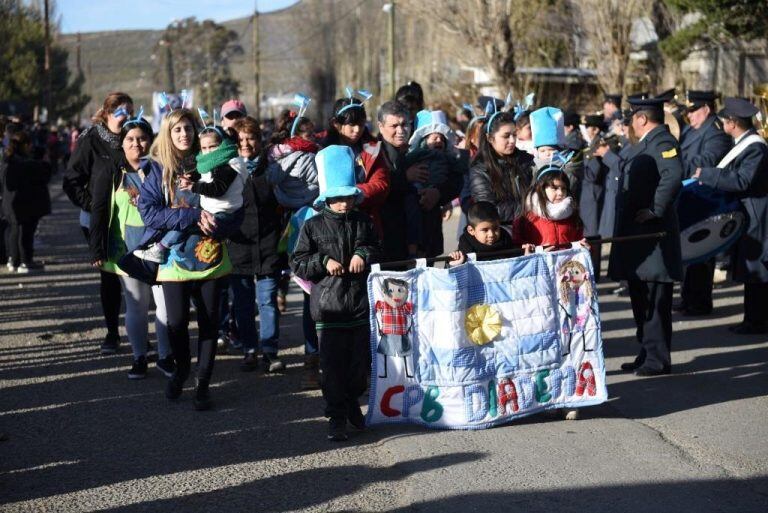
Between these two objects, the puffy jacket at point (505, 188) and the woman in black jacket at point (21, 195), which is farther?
the woman in black jacket at point (21, 195)

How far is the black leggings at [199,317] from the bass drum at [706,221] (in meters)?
4.17

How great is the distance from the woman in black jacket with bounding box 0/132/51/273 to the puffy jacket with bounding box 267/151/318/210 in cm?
730

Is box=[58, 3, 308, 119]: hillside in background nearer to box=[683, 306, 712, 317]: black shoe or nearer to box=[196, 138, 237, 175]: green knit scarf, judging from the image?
box=[683, 306, 712, 317]: black shoe

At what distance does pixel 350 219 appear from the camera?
6.64m

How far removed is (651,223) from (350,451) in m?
3.07

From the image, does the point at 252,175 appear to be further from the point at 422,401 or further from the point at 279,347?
the point at 422,401

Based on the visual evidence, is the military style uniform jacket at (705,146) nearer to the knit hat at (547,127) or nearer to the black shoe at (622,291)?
the black shoe at (622,291)

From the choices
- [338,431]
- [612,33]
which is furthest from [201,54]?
[338,431]

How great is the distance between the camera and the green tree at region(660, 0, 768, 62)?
21.9 meters

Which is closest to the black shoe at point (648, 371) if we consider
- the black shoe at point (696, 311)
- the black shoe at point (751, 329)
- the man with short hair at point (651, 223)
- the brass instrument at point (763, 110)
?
the man with short hair at point (651, 223)

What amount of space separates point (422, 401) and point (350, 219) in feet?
3.87

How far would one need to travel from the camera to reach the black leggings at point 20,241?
14750mm

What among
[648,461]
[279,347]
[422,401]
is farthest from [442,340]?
[279,347]

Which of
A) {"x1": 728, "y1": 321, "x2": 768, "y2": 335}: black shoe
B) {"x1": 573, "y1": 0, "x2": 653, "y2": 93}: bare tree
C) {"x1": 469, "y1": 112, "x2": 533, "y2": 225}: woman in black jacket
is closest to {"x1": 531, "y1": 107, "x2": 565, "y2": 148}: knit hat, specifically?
{"x1": 469, "y1": 112, "x2": 533, "y2": 225}: woman in black jacket
